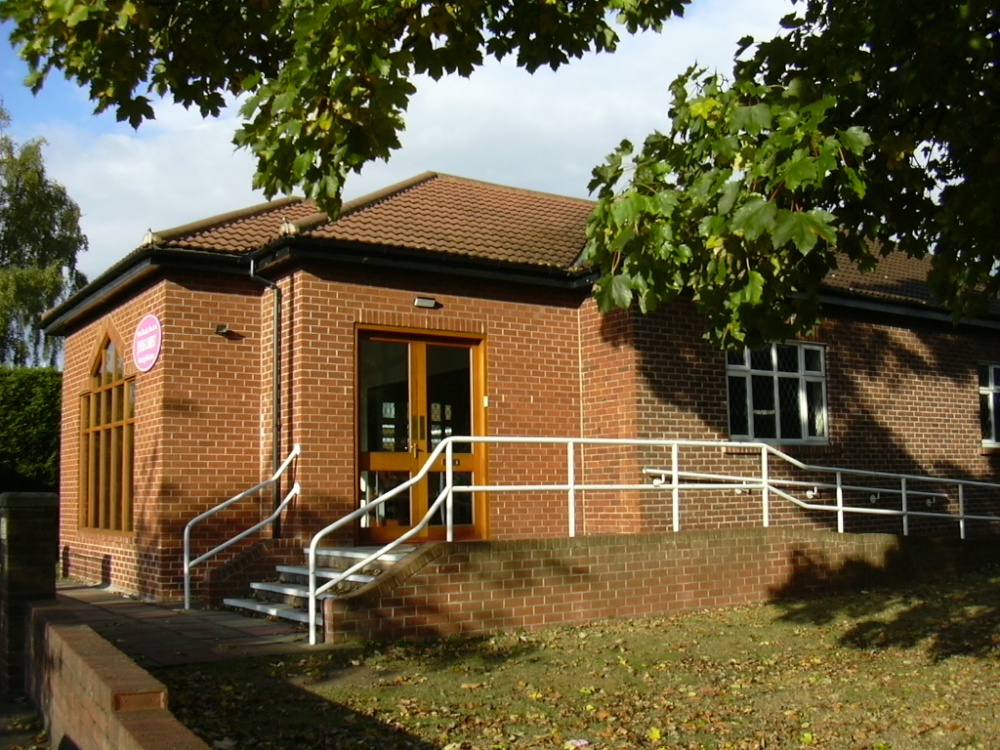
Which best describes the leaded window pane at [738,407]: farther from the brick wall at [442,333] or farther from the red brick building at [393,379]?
the brick wall at [442,333]

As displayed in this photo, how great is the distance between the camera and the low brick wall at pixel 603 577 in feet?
30.8

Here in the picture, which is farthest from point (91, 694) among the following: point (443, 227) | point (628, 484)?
point (443, 227)

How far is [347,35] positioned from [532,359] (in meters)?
7.06

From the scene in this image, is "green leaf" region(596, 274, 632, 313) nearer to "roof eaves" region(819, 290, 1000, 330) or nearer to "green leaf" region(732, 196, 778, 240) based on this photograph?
"green leaf" region(732, 196, 778, 240)

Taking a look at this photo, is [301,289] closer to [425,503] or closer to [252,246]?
[252,246]

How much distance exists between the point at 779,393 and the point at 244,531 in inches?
270

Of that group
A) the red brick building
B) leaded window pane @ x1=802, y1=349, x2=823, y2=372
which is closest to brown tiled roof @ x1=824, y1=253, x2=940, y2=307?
the red brick building

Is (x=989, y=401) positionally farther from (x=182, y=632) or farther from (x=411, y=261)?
(x=182, y=632)

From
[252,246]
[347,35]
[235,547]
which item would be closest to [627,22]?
[347,35]

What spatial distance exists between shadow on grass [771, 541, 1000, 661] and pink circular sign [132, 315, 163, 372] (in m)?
7.15

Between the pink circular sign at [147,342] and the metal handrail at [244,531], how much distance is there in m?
1.82

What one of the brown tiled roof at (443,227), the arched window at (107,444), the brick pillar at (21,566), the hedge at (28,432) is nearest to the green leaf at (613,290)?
the brick pillar at (21,566)

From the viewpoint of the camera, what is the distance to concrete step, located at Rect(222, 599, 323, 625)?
9.66 meters

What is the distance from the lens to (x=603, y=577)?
1060 cm
